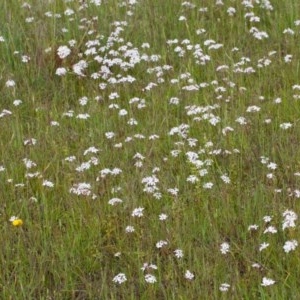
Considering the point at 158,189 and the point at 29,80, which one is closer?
Answer: the point at 158,189

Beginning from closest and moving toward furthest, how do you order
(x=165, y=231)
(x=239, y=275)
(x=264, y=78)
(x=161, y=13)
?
(x=239, y=275), (x=165, y=231), (x=264, y=78), (x=161, y=13)

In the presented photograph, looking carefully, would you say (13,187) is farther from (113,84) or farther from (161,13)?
(161,13)

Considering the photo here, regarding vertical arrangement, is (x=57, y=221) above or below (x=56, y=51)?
below

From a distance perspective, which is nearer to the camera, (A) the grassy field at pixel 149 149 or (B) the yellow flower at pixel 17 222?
(A) the grassy field at pixel 149 149

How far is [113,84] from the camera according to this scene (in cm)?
598

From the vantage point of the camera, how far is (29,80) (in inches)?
244

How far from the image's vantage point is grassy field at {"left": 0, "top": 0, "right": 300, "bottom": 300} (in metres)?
3.94

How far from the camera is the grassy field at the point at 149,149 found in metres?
3.94

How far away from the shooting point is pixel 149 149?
5020 millimetres

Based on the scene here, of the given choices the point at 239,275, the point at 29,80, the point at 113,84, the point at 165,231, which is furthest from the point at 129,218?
the point at 29,80

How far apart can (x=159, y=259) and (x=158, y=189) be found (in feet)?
2.29

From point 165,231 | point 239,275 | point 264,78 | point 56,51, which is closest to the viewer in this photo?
point 239,275

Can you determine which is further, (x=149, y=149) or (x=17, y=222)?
(x=149, y=149)

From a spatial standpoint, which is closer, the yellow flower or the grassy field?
the grassy field
